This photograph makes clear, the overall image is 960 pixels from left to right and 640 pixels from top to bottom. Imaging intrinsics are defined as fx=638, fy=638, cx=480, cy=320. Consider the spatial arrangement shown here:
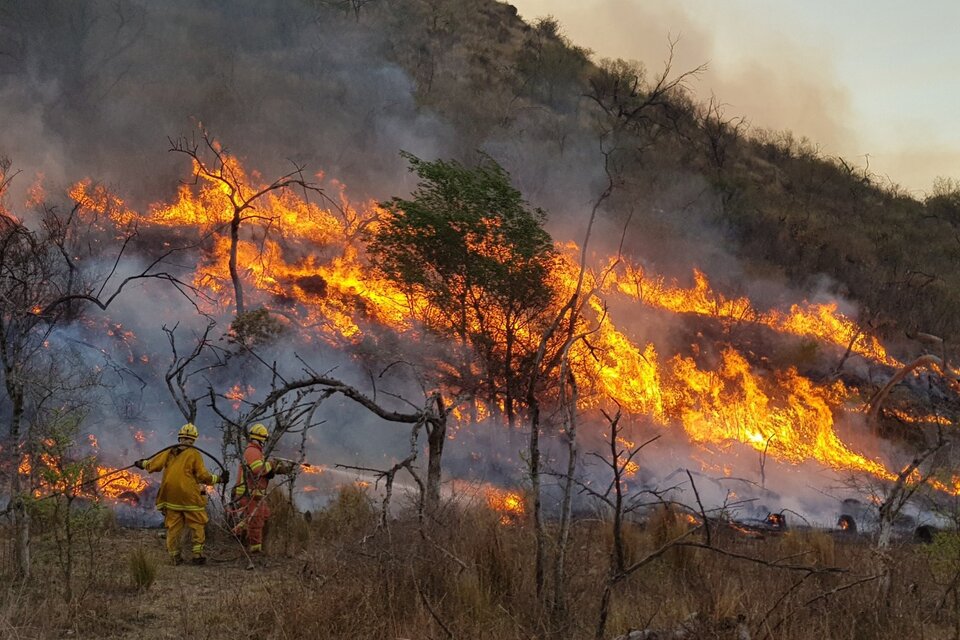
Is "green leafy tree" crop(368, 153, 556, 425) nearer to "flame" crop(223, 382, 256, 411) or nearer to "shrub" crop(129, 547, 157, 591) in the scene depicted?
"flame" crop(223, 382, 256, 411)

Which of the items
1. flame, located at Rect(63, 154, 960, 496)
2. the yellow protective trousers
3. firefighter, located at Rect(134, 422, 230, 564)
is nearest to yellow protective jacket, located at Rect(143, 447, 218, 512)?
firefighter, located at Rect(134, 422, 230, 564)

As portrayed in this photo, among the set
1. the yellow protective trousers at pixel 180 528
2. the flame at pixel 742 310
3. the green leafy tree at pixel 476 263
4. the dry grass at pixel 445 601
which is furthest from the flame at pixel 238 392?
the flame at pixel 742 310

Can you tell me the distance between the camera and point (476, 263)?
1650 cm

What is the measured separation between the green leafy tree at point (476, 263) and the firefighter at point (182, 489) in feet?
29.6

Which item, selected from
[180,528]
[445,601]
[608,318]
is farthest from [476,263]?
[445,601]

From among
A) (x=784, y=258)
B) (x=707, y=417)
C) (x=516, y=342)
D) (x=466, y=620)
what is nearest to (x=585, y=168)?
(x=784, y=258)

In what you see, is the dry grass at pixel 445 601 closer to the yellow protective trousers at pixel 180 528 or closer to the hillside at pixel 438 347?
the hillside at pixel 438 347

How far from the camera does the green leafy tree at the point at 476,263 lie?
53.4 feet

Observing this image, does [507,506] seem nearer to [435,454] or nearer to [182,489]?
[435,454]

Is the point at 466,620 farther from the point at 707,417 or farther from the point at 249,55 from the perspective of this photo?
the point at 249,55

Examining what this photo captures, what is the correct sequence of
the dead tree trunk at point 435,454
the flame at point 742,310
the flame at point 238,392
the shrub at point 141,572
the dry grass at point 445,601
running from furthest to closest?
1. the flame at point 742,310
2. the flame at point 238,392
3. the shrub at point 141,572
4. the dead tree trunk at point 435,454
5. the dry grass at point 445,601

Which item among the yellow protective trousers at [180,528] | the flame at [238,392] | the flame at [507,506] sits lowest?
the yellow protective trousers at [180,528]

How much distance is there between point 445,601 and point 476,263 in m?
12.2

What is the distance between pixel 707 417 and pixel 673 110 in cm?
2767
